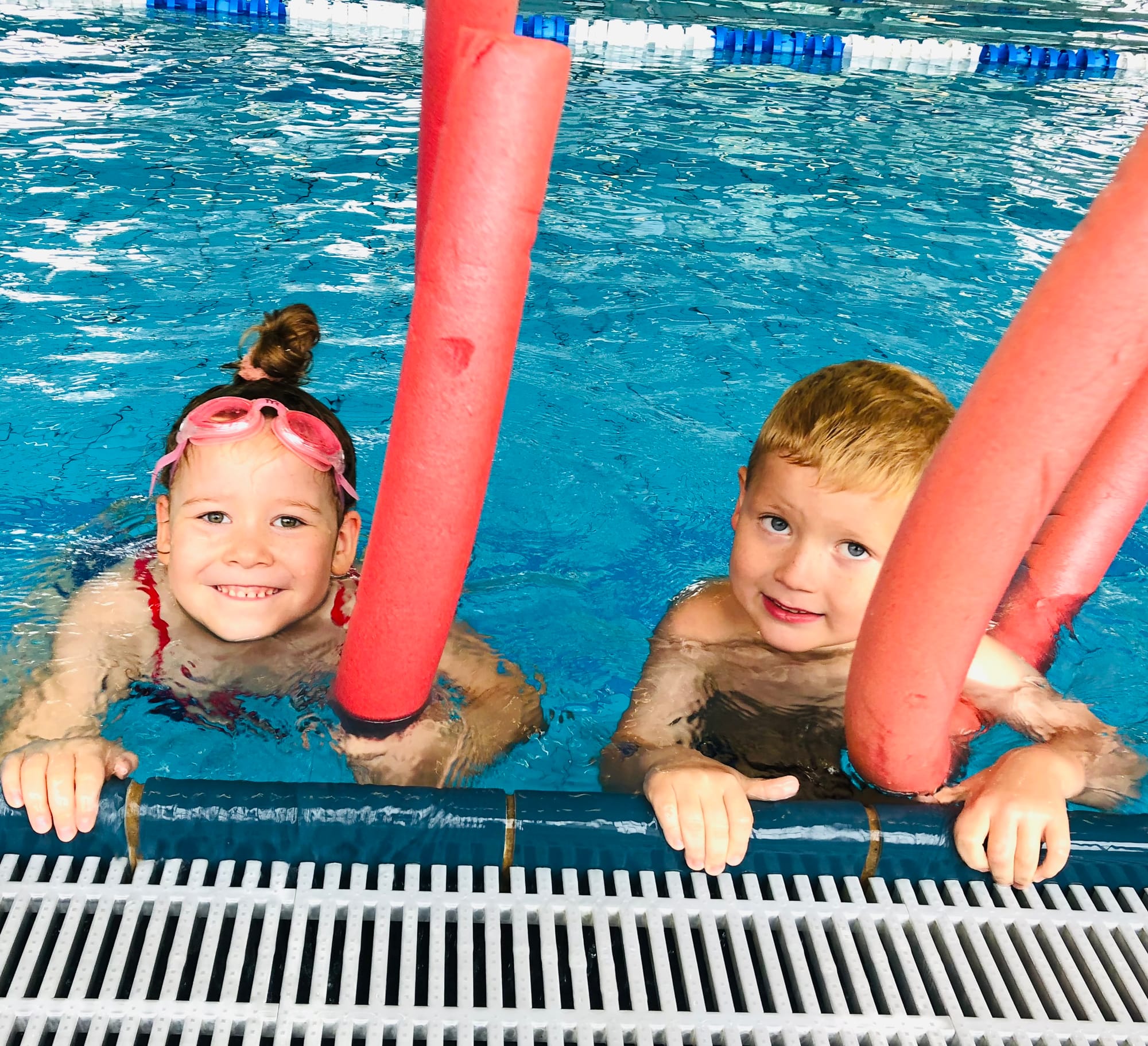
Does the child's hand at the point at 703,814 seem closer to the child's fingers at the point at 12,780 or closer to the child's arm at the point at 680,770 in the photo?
the child's arm at the point at 680,770

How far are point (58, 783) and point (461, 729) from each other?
34.1 inches

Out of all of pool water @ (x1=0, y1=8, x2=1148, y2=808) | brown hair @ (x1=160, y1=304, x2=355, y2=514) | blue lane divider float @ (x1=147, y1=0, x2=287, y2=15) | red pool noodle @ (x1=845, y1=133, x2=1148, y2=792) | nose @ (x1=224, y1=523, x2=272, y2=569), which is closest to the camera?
red pool noodle @ (x1=845, y1=133, x2=1148, y2=792)

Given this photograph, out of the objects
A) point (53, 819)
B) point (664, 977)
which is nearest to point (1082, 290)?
point (664, 977)

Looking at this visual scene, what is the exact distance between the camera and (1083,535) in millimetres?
2223

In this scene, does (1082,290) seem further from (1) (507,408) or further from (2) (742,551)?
(1) (507,408)

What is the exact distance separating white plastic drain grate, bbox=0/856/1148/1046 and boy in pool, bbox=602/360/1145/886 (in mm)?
112

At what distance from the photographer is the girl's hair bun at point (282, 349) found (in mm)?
3008

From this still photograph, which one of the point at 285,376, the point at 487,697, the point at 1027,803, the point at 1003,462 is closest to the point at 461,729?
the point at 487,697

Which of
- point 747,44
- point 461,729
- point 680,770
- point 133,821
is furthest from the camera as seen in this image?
point 747,44

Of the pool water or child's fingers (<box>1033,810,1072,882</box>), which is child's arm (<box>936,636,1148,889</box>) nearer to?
child's fingers (<box>1033,810,1072,882</box>)

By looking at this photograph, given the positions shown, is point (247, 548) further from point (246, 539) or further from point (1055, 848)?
point (1055, 848)

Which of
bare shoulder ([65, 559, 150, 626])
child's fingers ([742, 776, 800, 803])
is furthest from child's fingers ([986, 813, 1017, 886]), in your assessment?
bare shoulder ([65, 559, 150, 626])

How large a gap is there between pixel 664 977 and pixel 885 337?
165 inches

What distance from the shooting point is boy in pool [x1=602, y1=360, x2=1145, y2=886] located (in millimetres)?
1740
